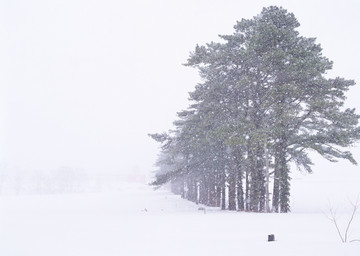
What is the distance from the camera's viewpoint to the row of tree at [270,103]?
17391 mm

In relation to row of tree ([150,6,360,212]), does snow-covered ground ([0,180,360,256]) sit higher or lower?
lower

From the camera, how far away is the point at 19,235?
A: 1297 centimetres

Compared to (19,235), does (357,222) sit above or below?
above

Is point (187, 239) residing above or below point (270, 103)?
below

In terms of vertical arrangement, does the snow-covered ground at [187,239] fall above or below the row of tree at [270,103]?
below

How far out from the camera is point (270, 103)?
18141 millimetres

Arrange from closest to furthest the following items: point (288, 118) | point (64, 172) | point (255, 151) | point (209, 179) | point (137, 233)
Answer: point (137, 233), point (288, 118), point (255, 151), point (209, 179), point (64, 172)

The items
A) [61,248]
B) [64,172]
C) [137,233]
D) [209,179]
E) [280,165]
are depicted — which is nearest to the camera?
[61,248]

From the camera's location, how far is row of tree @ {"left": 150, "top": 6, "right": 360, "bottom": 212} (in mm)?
17391

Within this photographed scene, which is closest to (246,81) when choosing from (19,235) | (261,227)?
(261,227)

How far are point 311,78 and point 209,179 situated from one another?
55.1 feet

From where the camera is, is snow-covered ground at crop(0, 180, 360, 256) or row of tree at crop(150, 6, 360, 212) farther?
row of tree at crop(150, 6, 360, 212)

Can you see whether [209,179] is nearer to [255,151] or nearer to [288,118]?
[255,151]

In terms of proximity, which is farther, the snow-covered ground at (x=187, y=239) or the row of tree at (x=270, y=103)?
the row of tree at (x=270, y=103)
